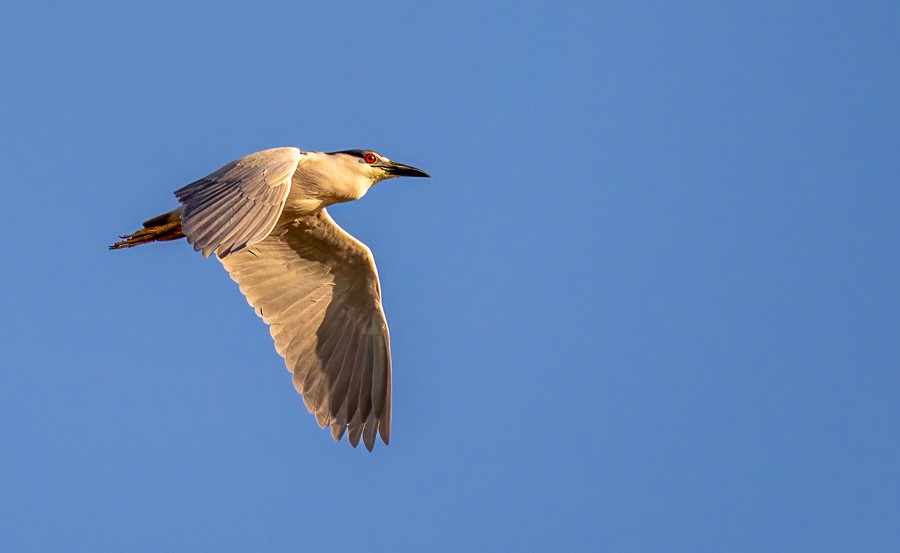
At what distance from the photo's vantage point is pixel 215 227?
33.8ft

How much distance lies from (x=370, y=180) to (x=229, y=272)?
74.8 inches

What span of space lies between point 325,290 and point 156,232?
206 cm

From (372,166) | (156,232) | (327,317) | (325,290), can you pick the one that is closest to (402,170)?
(372,166)

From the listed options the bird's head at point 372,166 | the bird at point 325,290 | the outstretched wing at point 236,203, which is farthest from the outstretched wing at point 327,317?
the outstretched wing at point 236,203

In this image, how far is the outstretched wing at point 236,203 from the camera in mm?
10180

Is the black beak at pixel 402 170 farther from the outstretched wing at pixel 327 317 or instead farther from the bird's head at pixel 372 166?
the outstretched wing at pixel 327 317

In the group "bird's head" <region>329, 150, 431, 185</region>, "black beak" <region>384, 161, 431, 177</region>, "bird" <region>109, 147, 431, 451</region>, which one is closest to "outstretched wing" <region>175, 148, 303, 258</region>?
"bird" <region>109, 147, 431, 451</region>

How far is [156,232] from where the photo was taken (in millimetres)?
12547

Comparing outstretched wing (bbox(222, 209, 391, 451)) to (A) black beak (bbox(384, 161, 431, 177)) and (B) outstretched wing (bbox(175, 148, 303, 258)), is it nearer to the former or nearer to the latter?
(A) black beak (bbox(384, 161, 431, 177))

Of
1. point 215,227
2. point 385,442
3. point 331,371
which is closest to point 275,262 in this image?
point 331,371

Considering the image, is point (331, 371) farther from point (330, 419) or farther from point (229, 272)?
point (229, 272)

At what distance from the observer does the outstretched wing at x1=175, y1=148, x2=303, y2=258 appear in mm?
10180

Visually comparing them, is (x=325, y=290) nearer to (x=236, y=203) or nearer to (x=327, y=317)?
(x=327, y=317)

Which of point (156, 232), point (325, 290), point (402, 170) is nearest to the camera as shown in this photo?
point (156, 232)
